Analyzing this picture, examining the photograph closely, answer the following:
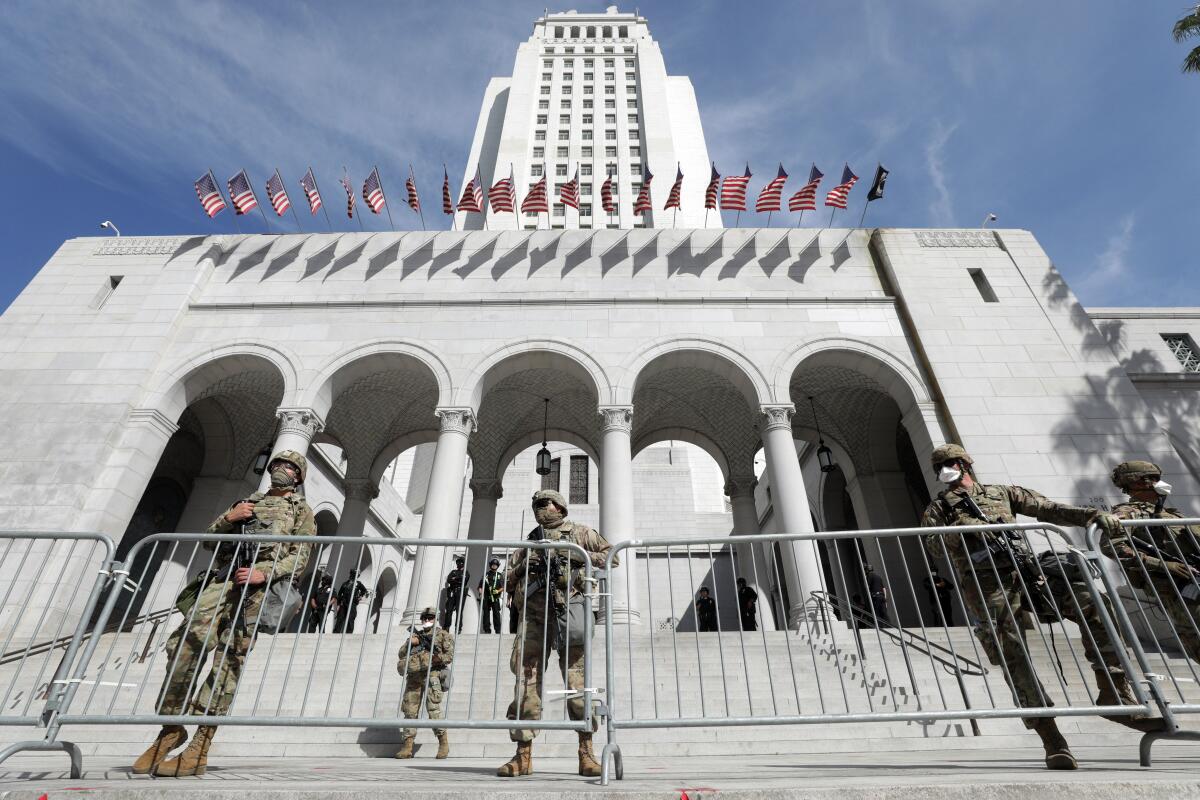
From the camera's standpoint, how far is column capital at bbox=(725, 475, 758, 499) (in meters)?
16.0

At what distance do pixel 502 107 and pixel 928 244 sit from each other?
4548 cm

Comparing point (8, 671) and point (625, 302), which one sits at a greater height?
point (625, 302)

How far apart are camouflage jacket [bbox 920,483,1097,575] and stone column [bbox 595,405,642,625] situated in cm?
564

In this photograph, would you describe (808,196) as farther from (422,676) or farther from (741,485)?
(422,676)

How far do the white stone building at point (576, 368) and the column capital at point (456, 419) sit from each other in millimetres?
44

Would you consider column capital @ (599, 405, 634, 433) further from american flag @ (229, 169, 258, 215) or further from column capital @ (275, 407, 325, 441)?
american flag @ (229, 169, 258, 215)

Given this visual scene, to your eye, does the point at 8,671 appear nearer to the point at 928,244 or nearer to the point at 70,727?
the point at 70,727

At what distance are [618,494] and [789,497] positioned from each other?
10.3 feet

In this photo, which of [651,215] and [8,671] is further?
[651,215]

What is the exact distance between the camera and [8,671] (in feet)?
26.4

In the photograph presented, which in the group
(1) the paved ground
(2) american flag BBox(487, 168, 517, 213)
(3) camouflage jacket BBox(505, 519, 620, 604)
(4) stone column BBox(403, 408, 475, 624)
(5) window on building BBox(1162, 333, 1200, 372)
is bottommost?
(1) the paved ground

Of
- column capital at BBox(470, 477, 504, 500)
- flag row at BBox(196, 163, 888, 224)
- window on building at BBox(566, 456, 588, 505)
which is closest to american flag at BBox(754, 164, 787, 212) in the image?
flag row at BBox(196, 163, 888, 224)

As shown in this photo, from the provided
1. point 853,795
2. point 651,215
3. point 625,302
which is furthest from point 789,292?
point 651,215

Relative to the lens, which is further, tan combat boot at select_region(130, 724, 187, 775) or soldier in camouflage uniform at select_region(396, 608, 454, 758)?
soldier in camouflage uniform at select_region(396, 608, 454, 758)
